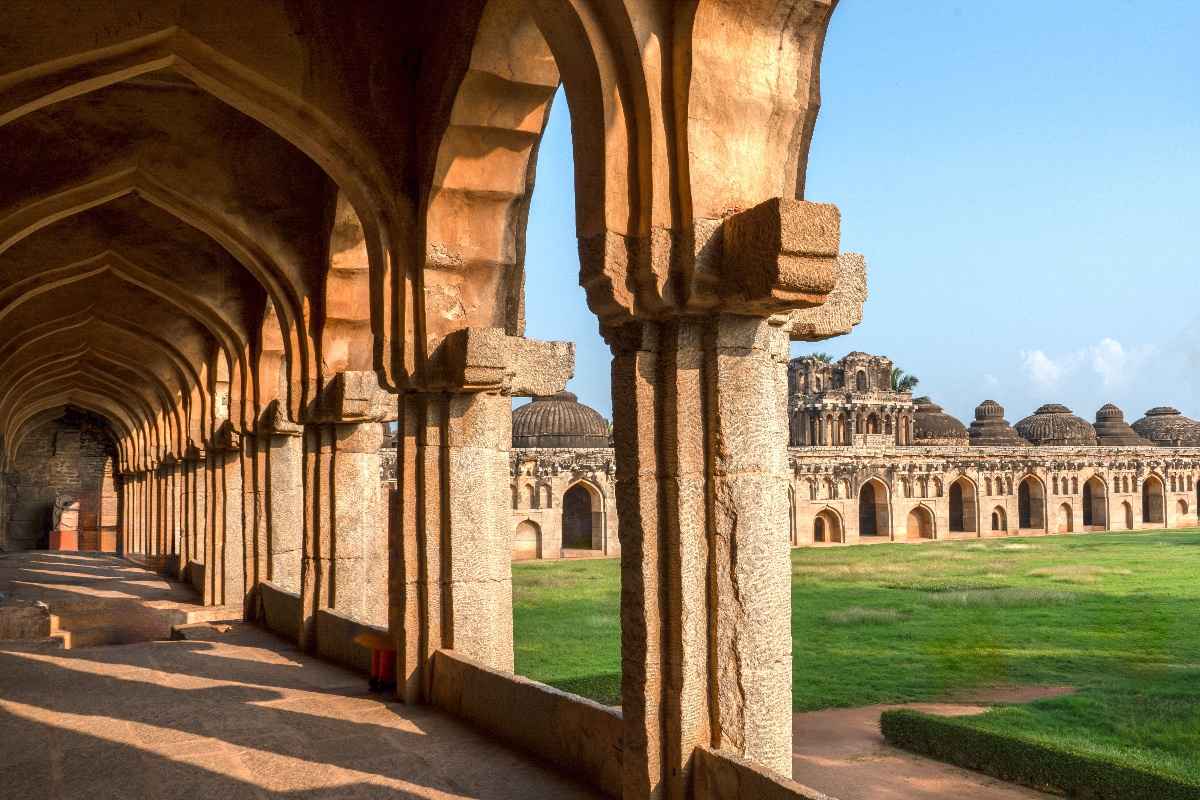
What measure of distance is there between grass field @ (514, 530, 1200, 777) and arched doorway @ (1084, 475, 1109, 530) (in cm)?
1378

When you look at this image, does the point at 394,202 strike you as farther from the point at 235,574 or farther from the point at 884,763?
the point at 235,574

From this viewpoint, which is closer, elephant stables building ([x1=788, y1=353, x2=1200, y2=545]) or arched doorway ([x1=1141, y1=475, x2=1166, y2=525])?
elephant stables building ([x1=788, y1=353, x2=1200, y2=545])

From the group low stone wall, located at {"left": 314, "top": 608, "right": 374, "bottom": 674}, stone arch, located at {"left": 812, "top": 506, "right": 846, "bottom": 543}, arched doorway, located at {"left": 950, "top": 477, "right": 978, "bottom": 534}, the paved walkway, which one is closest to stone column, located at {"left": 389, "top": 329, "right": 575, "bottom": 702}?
low stone wall, located at {"left": 314, "top": 608, "right": 374, "bottom": 674}

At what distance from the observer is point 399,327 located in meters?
6.61

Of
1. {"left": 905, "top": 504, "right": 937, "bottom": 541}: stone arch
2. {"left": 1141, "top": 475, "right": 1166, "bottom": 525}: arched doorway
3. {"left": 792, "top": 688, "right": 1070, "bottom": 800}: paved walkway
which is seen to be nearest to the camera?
{"left": 792, "top": 688, "right": 1070, "bottom": 800}: paved walkway

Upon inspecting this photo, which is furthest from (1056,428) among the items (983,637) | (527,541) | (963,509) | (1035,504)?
(983,637)

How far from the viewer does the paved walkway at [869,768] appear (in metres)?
9.22

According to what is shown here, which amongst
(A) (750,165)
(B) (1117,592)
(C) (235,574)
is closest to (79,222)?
(C) (235,574)

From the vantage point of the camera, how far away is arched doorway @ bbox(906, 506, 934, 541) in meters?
37.8

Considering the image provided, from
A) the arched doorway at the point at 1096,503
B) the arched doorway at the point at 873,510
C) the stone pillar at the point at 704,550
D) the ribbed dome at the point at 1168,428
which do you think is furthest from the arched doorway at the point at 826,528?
the stone pillar at the point at 704,550

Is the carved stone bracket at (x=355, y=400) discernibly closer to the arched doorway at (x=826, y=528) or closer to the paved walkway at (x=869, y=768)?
the paved walkway at (x=869, y=768)

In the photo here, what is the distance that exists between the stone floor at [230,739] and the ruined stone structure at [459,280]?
0.33m

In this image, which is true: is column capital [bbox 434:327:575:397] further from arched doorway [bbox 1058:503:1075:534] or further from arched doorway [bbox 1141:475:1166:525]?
arched doorway [bbox 1141:475:1166:525]

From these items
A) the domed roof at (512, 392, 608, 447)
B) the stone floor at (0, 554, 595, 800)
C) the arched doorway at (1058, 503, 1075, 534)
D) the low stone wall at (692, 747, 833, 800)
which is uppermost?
the domed roof at (512, 392, 608, 447)
